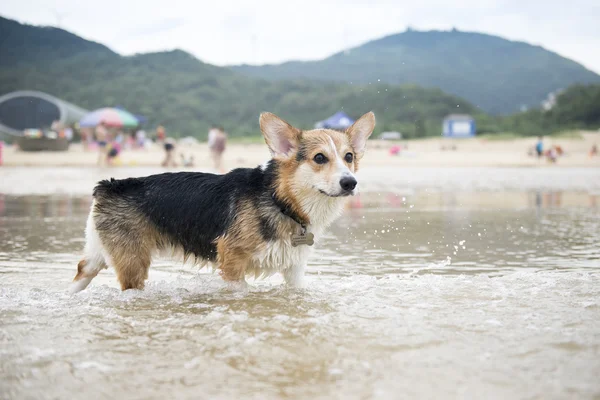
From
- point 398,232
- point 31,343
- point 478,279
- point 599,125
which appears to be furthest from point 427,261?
point 599,125

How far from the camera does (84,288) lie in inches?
182

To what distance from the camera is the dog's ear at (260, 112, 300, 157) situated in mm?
4301

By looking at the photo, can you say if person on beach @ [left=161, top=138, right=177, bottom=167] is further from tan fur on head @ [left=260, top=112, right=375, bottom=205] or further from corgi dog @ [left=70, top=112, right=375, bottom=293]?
tan fur on head @ [left=260, top=112, right=375, bottom=205]

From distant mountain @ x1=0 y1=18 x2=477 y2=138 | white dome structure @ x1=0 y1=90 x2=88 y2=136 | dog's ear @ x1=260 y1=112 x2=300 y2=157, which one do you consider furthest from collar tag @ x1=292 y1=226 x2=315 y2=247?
white dome structure @ x1=0 y1=90 x2=88 y2=136

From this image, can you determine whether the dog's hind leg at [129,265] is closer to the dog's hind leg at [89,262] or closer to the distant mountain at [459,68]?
the dog's hind leg at [89,262]

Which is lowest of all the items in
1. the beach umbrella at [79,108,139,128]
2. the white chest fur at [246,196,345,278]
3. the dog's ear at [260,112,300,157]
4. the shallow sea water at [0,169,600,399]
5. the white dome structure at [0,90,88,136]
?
the shallow sea water at [0,169,600,399]

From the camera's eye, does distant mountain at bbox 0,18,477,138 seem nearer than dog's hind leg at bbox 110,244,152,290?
No

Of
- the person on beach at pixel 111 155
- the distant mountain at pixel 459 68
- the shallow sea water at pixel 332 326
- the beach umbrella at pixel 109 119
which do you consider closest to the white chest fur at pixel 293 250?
the shallow sea water at pixel 332 326

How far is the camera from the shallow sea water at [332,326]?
2717 millimetres

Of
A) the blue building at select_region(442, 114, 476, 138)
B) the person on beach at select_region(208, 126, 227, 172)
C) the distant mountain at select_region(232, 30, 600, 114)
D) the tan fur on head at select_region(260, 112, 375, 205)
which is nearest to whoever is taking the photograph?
the tan fur on head at select_region(260, 112, 375, 205)

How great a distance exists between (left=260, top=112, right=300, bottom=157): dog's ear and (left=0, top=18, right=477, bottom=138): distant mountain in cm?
5227

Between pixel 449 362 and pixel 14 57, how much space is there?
75617 mm

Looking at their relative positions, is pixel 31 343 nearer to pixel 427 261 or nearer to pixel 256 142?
pixel 427 261

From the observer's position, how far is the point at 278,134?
4340mm
